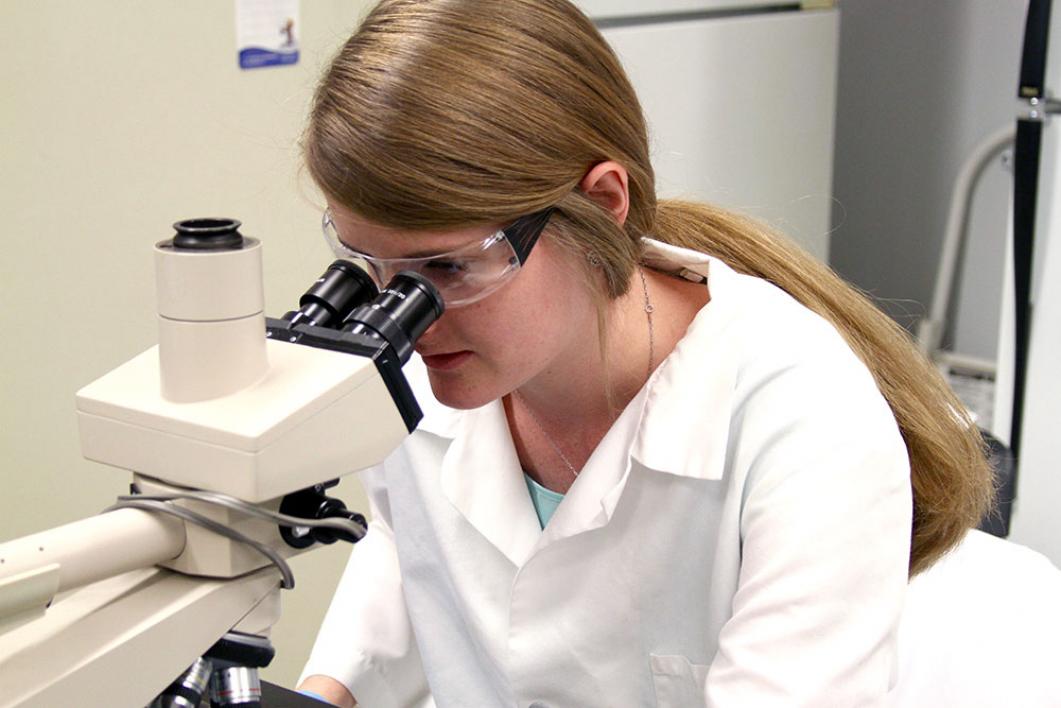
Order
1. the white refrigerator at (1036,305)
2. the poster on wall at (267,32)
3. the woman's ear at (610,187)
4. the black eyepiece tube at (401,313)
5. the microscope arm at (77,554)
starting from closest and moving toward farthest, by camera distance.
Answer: the microscope arm at (77,554), the black eyepiece tube at (401,313), the woman's ear at (610,187), the poster on wall at (267,32), the white refrigerator at (1036,305)

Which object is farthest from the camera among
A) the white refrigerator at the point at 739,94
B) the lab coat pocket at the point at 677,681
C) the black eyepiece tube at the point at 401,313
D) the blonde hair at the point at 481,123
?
the white refrigerator at the point at 739,94

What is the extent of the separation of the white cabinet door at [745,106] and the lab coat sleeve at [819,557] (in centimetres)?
132

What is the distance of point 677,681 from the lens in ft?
4.09

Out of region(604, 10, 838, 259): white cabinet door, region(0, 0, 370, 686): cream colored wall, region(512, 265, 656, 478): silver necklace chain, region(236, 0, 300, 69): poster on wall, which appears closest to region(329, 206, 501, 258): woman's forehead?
region(512, 265, 656, 478): silver necklace chain

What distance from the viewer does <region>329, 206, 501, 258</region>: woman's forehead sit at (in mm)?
1007

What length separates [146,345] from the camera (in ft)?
5.90

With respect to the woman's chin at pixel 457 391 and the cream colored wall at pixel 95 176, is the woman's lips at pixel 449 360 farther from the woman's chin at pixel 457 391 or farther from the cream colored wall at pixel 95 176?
the cream colored wall at pixel 95 176

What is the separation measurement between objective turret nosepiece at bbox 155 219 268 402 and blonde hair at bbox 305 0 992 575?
277 millimetres

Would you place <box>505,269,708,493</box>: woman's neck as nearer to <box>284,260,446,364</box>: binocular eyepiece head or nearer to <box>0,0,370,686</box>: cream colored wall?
<box>284,260,446,364</box>: binocular eyepiece head

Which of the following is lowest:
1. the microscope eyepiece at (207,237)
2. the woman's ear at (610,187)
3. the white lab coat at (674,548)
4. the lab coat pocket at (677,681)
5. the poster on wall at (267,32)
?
the lab coat pocket at (677,681)

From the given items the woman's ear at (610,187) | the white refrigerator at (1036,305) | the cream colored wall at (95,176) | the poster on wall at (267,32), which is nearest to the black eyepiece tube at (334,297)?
the woman's ear at (610,187)

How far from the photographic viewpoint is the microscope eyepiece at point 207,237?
2.32ft

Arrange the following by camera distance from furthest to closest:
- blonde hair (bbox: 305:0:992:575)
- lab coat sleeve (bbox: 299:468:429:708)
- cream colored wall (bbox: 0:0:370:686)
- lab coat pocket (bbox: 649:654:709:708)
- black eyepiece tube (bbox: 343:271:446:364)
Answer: cream colored wall (bbox: 0:0:370:686) → lab coat sleeve (bbox: 299:468:429:708) → lab coat pocket (bbox: 649:654:709:708) → blonde hair (bbox: 305:0:992:575) → black eyepiece tube (bbox: 343:271:446:364)

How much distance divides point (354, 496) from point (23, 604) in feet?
5.16
